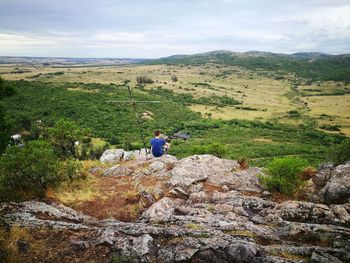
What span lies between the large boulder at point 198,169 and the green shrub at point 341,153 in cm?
551

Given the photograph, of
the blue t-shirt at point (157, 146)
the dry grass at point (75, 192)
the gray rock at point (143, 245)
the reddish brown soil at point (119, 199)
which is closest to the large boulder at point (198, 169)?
the reddish brown soil at point (119, 199)

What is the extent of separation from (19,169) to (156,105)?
10196 cm

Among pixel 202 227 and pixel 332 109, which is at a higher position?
pixel 202 227

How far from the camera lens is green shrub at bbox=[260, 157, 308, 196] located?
14391 millimetres

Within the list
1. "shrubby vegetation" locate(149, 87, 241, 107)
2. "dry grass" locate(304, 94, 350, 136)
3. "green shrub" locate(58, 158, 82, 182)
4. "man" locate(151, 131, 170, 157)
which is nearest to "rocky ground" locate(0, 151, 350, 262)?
"green shrub" locate(58, 158, 82, 182)

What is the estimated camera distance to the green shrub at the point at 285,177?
47.2ft

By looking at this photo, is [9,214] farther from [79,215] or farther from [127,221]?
[127,221]

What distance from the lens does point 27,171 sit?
44.0ft

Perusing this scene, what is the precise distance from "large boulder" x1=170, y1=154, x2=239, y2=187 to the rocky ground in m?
0.12

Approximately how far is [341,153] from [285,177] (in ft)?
14.9

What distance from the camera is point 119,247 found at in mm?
9008

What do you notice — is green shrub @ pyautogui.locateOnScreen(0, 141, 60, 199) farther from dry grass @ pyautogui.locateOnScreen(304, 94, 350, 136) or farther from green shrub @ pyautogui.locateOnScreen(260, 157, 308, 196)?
dry grass @ pyautogui.locateOnScreen(304, 94, 350, 136)

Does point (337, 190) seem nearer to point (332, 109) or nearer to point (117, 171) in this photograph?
point (117, 171)

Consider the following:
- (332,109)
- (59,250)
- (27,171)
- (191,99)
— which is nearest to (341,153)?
(59,250)
